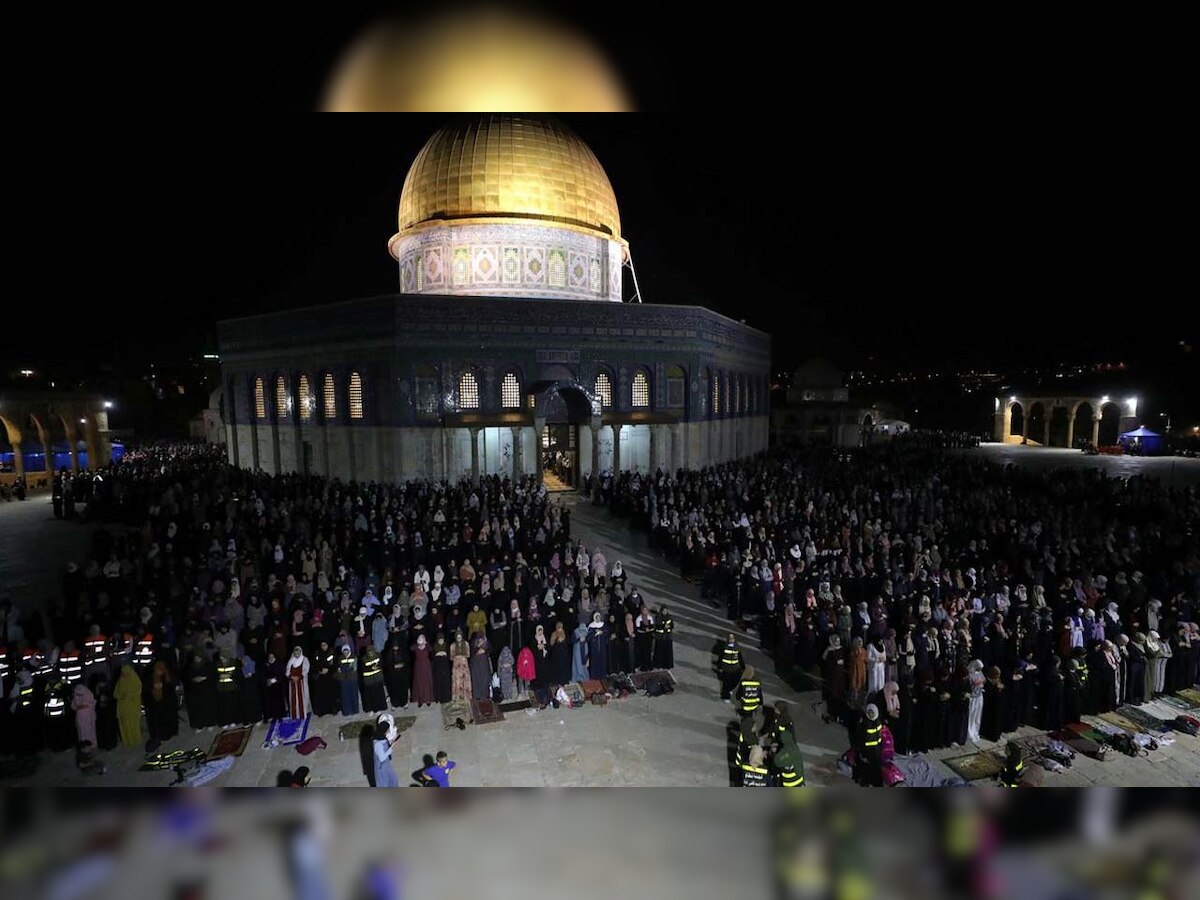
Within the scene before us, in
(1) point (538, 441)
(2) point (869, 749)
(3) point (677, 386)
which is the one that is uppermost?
(3) point (677, 386)

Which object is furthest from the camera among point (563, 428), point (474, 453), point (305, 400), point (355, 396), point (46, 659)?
point (563, 428)

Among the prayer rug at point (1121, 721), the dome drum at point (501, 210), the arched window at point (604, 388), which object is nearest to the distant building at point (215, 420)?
the dome drum at point (501, 210)

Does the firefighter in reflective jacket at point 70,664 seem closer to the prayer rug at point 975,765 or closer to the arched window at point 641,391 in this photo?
the prayer rug at point 975,765

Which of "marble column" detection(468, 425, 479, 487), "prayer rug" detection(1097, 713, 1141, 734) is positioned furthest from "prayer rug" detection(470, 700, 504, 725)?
"marble column" detection(468, 425, 479, 487)

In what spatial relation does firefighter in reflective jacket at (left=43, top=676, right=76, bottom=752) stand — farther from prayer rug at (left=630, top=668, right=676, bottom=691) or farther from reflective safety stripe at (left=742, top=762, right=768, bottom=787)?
reflective safety stripe at (left=742, top=762, right=768, bottom=787)

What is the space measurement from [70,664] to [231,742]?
2.46m

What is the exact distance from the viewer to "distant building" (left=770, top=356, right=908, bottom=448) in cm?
4959

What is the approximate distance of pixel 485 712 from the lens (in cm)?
901

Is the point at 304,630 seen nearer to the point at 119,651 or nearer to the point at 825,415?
the point at 119,651

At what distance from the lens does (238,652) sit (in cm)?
913

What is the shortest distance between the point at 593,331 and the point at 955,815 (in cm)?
2524

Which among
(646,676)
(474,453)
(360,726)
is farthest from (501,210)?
(360,726)

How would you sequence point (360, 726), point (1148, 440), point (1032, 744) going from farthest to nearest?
point (1148, 440) → point (360, 726) → point (1032, 744)

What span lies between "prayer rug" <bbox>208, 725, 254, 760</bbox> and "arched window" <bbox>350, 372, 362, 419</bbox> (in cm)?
1768
